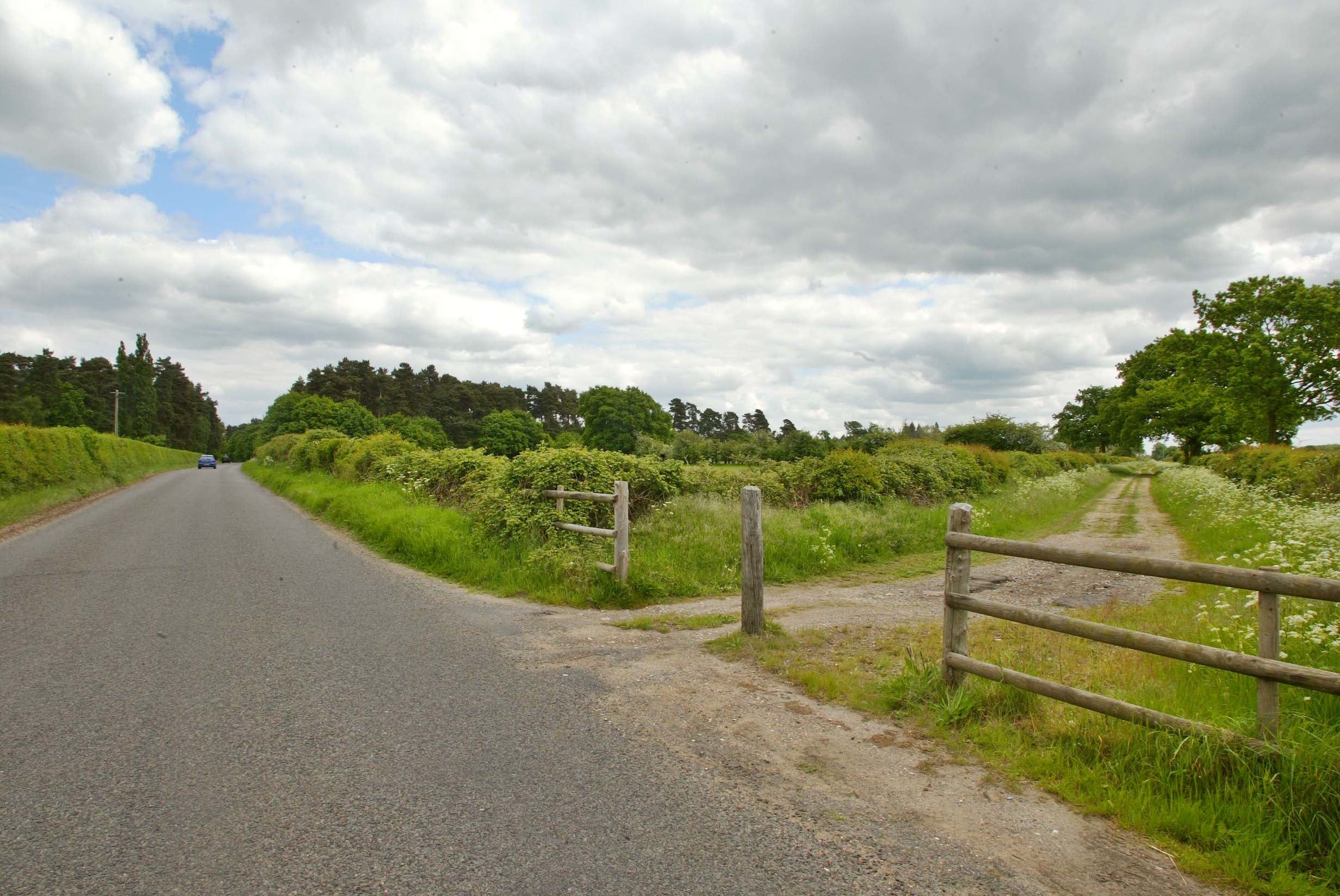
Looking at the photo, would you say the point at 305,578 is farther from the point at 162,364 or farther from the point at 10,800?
the point at 162,364

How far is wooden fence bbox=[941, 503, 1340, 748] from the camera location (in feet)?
11.1

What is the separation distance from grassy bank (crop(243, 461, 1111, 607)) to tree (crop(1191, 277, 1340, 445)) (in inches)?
936

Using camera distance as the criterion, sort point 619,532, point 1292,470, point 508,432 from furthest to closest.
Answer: point 508,432
point 1292,470
point 619,532

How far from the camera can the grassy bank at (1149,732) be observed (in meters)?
3.12

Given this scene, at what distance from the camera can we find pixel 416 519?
12.9 metres

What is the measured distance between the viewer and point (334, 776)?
3.68 metres

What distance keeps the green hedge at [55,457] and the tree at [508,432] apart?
39493mm

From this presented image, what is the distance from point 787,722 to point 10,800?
423cm

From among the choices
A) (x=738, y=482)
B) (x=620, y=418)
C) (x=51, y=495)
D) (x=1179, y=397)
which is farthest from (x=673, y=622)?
(x=620, y=418)

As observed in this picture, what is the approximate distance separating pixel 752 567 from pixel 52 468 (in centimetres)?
2745

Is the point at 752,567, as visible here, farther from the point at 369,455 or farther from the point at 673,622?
the point at 369,455

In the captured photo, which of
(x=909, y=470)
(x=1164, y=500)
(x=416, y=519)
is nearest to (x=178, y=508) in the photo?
(x=416, y=519)

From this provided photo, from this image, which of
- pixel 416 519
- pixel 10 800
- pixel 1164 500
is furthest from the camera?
pixel 1164 500

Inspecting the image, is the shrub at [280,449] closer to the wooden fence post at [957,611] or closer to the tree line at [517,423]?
the tree line at [517,423]
